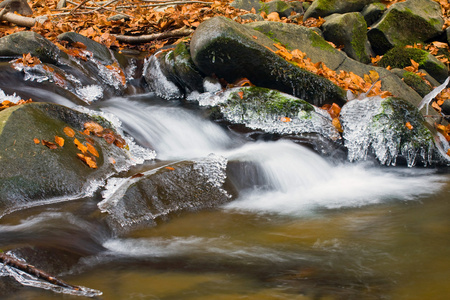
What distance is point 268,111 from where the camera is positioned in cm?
524

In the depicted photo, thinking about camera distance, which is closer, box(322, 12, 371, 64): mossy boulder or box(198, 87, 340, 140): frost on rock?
box(198, 87, 340, 140): frost on rock

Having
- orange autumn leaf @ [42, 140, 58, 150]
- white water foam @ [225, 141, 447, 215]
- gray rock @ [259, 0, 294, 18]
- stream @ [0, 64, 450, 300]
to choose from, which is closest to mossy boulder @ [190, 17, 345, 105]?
white water foam @ [225, 141, 447, 215]

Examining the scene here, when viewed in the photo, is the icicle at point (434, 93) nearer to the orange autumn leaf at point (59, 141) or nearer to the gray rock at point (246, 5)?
the orange autumn leaf at point (59, 141)

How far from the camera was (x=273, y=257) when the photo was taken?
2.66 metres

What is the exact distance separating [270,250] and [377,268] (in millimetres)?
692

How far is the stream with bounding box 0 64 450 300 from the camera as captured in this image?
7.28ft

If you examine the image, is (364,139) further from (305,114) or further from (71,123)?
(71,123)

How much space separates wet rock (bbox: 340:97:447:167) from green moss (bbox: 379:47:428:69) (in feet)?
10.7

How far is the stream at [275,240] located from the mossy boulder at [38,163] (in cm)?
19

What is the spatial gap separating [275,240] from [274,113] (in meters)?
2.52

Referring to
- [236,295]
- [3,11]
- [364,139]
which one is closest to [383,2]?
[364,139]

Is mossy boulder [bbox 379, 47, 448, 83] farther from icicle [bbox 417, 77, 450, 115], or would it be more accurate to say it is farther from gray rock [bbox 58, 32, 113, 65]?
gray rock [bbox 58, 32, 113, 65]

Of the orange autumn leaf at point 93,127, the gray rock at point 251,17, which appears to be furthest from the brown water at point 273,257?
the gray rock at point 251,17

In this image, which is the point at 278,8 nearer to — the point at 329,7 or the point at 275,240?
the point at 329,7
